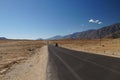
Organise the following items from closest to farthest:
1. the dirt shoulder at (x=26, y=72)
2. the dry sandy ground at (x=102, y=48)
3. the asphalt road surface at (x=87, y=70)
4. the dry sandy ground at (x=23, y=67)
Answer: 1. the asphalt road surface at (x=87, y=70)
2. the dirt shoulder at (x=26, y=72)
3. the dry sandy ground at (x=23, y=67)
4. the dry sandy ground at (x=102, y=48)

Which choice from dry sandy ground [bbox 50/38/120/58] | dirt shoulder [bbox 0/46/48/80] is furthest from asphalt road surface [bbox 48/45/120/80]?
dry sandy ground [bbox 50/38/120/58]

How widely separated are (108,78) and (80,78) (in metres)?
1.68

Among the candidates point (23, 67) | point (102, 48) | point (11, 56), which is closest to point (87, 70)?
point (23, 67)

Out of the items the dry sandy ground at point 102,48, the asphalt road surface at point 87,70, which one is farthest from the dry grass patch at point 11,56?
the dry sandy ground at point 102,48

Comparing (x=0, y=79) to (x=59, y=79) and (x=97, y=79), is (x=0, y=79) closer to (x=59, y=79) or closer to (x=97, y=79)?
(x=59, y=79)

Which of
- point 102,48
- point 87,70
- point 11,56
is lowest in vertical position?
point 11,56

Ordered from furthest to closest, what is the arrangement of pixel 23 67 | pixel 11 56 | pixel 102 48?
pixel 102 48 → pixel 11 56 → pixel 23 67

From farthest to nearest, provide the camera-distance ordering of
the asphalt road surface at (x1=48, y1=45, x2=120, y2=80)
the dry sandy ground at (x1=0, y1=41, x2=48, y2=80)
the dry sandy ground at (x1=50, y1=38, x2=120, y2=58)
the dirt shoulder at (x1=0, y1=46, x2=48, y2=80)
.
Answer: the dry sandy ground at (x1=50, y1=38, x2=120, y2=58), the dry sandy ground at (x1=0, y1=41, x2=48, y2=80), the dirt shoulder at (x1=0, y1=46, x2=48, y2=80), the asphalt road surface at (x1=48, y1=45, x2=120, y2=80)

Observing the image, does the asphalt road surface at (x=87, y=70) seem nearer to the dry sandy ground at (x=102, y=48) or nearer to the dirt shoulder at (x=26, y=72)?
the dirt shoulder at (x=26, y=72)

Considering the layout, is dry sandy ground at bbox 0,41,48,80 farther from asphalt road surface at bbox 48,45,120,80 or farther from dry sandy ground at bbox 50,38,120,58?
dry sandy ground at bbox 50,38,120,58

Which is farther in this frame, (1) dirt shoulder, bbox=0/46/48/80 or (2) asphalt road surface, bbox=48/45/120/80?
(1) dirt shoulder, bbox=0/46/48/80

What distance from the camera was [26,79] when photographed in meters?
14.2

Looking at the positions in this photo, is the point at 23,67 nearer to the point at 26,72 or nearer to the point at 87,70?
the point at 26,72

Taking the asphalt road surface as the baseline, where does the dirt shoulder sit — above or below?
below
